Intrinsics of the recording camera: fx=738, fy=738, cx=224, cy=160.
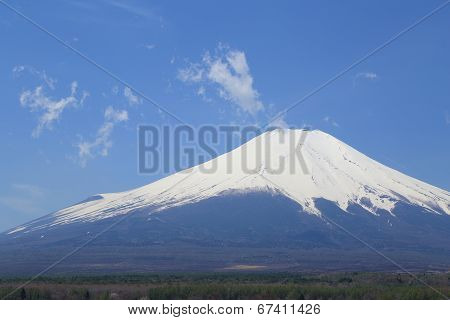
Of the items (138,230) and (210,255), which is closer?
(210,255)

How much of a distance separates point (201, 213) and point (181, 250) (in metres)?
44.9

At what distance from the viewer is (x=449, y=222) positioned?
19325cm

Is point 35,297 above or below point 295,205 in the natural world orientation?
below

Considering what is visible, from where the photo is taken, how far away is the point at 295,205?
196500mm
